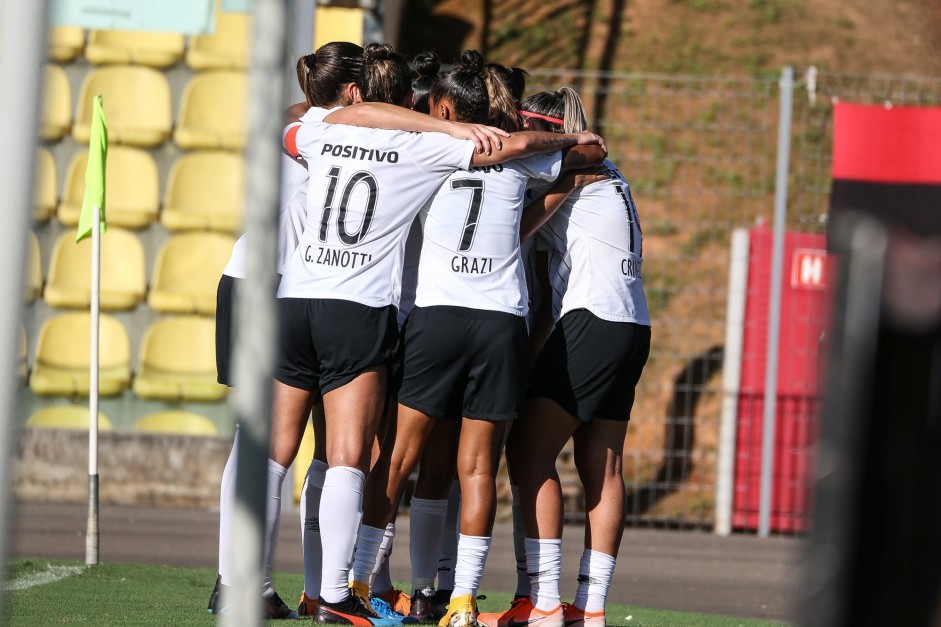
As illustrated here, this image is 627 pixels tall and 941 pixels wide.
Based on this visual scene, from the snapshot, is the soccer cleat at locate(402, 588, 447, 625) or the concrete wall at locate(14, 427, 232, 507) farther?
the concrete wall at locate(14, 427, 232, 507)

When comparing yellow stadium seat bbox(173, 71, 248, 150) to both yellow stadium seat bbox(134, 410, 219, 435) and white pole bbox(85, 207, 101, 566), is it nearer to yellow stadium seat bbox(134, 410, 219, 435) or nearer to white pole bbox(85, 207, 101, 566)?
yellow stadium seat bbox(134, 410, 219, 435)

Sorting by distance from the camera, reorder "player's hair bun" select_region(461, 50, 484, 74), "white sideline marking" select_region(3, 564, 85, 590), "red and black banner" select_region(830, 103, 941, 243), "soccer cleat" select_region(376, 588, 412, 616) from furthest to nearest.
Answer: "red and black banner" select_region(830, 103, 941, 243) → "white sideline marking" select_region(3, 564, 85, 590) → "soccer cleat" select_region(376, 588, 412, 616) → "player's hair bun" select_region(461, 50, 484, 74)

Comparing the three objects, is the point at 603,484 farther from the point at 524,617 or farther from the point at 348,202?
the point at 348,202

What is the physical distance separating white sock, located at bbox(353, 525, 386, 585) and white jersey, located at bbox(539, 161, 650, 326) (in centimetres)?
92

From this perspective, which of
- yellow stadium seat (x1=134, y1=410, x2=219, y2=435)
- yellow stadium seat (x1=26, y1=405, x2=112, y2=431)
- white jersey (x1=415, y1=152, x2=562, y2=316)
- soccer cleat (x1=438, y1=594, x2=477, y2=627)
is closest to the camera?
soccer cleat (x1=438, y1=594, x2=477, y2=627)

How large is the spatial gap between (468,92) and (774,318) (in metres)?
4.20

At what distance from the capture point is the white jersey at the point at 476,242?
3.79 meters

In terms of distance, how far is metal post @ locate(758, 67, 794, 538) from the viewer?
24.8 feet

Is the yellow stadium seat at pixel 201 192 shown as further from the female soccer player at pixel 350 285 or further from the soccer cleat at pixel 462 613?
the soccer cleat at pixel 462 613

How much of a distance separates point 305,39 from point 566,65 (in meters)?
6.88

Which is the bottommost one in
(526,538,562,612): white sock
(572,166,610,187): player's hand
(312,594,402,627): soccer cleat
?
(312,594,402,627): soccer cleat

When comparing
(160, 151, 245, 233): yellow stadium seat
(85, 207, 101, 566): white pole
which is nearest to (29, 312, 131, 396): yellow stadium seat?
(160, 151, 245, 233): yellow stadium seat

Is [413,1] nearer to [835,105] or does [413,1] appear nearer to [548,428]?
[835,105]

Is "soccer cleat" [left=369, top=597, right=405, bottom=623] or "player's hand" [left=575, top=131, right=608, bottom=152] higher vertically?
"player's hand" [left=575, top=131, right=608, bottom=152]
